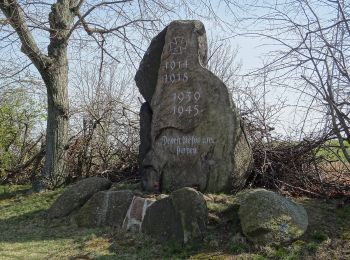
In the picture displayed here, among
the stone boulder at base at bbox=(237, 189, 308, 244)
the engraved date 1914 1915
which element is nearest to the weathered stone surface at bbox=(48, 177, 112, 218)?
the engraved date 1914 1915

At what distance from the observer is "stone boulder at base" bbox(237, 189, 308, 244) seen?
556 centimetres

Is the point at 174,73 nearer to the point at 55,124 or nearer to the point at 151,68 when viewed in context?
the point at 151,68

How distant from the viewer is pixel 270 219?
5.63m

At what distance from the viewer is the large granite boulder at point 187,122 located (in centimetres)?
736

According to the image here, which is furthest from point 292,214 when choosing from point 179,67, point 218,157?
point 179,67

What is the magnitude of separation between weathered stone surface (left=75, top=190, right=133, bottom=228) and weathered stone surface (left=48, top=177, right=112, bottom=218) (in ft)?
1.43

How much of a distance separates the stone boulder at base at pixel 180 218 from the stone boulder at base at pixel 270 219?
518 millimetres

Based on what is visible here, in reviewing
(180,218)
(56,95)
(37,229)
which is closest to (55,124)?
(56,95)

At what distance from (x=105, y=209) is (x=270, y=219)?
2626mm

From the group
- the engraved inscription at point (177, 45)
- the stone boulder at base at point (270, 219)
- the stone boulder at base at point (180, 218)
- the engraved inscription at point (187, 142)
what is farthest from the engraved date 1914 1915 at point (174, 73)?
the stone boulder at base at point (270, 219)

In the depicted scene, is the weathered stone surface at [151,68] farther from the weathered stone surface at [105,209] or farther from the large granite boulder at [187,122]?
the weathered stone surface at [105,209]

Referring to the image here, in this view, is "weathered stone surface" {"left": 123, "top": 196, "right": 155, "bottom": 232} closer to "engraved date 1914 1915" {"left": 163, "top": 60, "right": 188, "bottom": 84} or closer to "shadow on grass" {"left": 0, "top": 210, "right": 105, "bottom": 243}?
"shadow on grass" {"left": 0, "top": 210, "right": 105, "bottom": 243}

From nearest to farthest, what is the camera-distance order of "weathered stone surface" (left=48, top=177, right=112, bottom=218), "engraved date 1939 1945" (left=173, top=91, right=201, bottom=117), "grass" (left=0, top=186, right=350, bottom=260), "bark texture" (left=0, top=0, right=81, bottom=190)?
"grass" (left=0, top=186, right=350, bottom=260)
"engraved date 1939 1945" (left=173, top=91, right=201, bottom=117)
"weathered stone surface" (left=48, top=177, right=112, bottom=218)
"bark texture" (left=0, top=0, right=81, bottom=190)

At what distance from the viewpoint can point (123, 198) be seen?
7.25m
